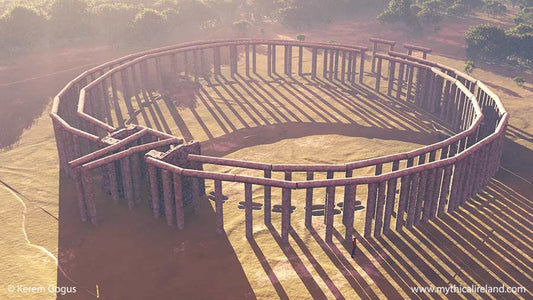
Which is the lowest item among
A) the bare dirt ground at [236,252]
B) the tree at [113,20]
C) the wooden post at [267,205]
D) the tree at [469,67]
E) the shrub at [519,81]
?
the bare dirt ground at [236,252]

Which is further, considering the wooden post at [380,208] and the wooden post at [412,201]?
the wooden post at [412,201]

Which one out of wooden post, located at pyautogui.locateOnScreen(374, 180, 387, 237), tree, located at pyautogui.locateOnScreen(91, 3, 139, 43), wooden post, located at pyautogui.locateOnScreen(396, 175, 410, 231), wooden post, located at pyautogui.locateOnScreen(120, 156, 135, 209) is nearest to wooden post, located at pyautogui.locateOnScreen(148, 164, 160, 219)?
wooden post, located at pyautogui.locateOnScreen(120, 156, 135, 209)

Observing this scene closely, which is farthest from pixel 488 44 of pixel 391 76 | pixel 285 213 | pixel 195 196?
pixel 195 196

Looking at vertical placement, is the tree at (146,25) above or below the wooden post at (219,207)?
above

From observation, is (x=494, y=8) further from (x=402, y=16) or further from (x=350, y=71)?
(x=350, y=71)

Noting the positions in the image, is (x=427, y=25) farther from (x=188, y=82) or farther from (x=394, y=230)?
(x=394, y=230)

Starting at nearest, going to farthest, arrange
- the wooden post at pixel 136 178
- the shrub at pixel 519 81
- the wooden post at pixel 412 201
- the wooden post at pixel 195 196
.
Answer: the wooden post at pixel 412 201 < the wooden post at pixel 195 196 < the wooden post at pixel 136 178 < the shrub at pixel 519 81

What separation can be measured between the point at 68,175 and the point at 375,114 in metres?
37.0

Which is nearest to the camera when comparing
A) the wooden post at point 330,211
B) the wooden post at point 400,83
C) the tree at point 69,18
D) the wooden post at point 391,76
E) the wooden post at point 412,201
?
the wooden post at point 330,211

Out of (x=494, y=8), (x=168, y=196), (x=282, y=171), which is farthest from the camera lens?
(x=494, y=8)

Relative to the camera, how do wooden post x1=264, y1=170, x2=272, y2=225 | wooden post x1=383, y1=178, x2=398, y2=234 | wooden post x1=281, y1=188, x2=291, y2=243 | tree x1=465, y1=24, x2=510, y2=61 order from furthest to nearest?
tree x1=465, y1=24, x2=510, y2=61, wooden post x1=264, y1=170, x2=272, y2=225, wooden post x1=383, y1=178, x2=398, y2=234, wooden post x1=281, y1=188, x2=291, y2=243

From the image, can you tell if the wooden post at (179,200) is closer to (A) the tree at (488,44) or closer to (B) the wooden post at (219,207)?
(B) the wooden post at (219,207)

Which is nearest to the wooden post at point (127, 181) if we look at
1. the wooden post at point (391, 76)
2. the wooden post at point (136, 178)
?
the wooden post at point (136, 178)

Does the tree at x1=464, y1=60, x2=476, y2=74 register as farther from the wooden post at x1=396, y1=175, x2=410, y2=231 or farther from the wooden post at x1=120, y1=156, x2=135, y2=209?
the wooden post at x1=120, y1=156, x2=135, y2=209
